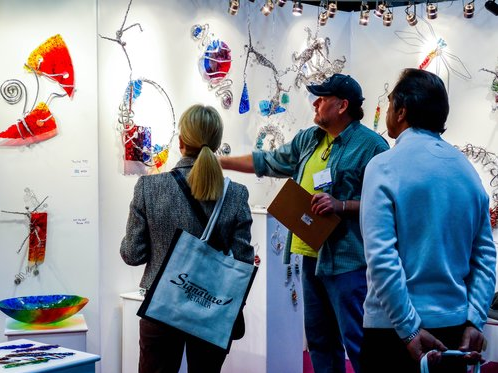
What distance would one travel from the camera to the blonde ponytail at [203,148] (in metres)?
2.49

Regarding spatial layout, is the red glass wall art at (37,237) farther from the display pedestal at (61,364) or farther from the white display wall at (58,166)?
the display pedestal at (61,364)

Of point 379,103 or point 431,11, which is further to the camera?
point 379,103

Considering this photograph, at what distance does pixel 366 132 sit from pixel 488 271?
44.7 inches


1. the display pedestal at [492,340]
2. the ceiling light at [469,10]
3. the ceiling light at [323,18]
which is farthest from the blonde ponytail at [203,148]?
the display pedestal at [492,340]

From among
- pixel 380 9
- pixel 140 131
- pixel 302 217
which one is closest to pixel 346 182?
pixel 302 217

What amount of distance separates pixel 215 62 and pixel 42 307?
6.12 feet

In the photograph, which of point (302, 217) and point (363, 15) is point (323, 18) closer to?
point (363, 15)

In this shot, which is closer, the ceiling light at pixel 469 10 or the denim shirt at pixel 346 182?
the denim shirt at pixel 346 182

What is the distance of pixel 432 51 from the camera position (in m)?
5.24

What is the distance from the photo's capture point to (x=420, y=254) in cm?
184

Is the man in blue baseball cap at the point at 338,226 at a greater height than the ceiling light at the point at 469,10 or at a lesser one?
lesser

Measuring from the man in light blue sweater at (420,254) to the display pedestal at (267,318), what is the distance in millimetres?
2299

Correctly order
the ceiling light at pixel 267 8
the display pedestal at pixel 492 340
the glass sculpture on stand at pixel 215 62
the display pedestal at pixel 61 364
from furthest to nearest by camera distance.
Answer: the display pedestal at pixel 492 340 < the ceiling light at pixel 267 8 < the glass sculpture on stand at pixel 215 62 < the display pedestal at pixel 61 364

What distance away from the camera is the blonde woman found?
2498mm
